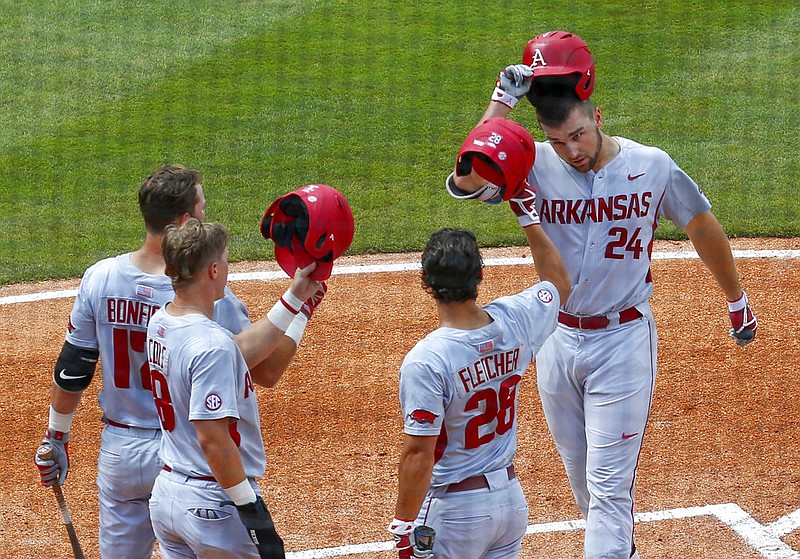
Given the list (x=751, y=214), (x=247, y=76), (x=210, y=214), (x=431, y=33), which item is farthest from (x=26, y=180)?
(x=751, y=214)

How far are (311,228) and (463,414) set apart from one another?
0.78 meters

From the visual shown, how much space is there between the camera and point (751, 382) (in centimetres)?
614

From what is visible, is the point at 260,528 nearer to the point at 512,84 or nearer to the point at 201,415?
the point at 201,415

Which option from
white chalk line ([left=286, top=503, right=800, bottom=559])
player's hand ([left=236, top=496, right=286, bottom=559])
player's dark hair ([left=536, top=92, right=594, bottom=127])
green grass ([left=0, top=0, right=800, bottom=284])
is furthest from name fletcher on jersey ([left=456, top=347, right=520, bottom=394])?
green grass ([left=0, top=0, right=800, bottom=284])

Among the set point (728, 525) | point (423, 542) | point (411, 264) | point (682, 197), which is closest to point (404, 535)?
point (423, 542)

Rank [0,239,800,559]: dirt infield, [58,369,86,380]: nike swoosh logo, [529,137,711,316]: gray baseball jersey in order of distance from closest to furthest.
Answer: [58,369,86,380]: nike swoosh logo, [529,137,711,316]: gray baseball jersey, [0,239,800,559]: dirt infield

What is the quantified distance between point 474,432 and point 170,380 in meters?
0.96

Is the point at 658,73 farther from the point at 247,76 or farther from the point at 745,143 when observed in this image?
the point at 247,76

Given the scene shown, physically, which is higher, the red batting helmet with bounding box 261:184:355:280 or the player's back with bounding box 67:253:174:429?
the red batting helmet with bounding box 261:184:355:280

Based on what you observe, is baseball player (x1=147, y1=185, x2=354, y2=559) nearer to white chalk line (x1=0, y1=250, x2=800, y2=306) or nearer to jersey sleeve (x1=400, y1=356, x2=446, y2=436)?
jersey sleeve (x1=400, y1=356, x2=446, y2=436)

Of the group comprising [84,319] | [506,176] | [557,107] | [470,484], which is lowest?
[470,484]

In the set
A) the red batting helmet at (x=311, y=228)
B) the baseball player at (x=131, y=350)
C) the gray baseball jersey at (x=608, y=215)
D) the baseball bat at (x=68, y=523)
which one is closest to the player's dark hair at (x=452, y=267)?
the red batting helmet at (x=311, y=228)

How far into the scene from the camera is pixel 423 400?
320 centimetres

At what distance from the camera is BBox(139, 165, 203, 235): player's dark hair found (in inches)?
144
